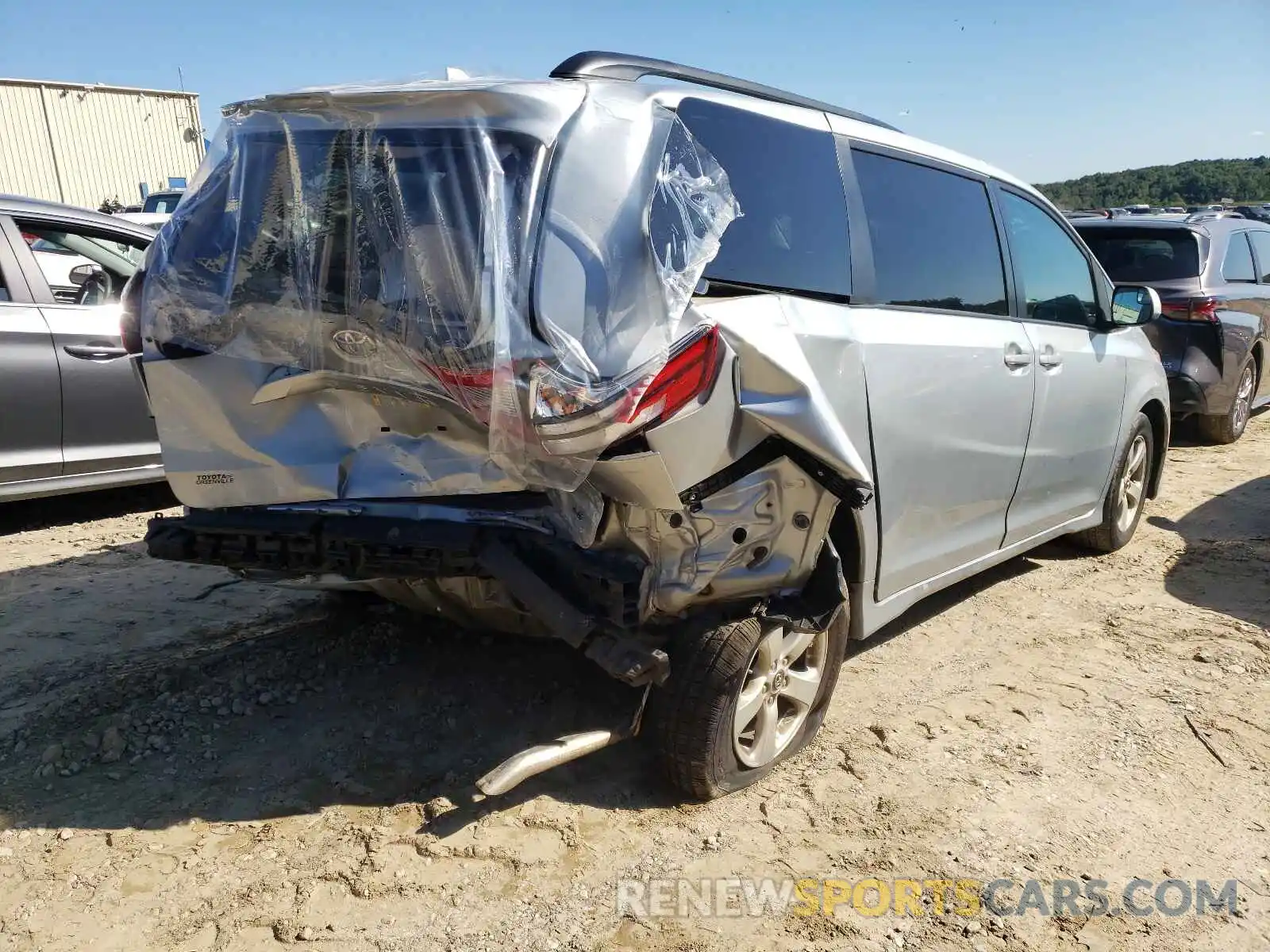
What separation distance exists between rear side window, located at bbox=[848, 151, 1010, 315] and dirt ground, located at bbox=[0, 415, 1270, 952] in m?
1.44

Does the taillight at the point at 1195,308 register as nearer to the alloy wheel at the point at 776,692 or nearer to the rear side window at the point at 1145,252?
the rear side window at the point at 1145,252

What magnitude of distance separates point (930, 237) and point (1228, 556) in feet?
9.90

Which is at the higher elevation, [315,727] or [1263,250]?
[1263,250]

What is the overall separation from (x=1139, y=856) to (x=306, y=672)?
2692mm

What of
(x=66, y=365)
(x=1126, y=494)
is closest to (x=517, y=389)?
(x=66, y=365)

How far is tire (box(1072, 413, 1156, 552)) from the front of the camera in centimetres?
534

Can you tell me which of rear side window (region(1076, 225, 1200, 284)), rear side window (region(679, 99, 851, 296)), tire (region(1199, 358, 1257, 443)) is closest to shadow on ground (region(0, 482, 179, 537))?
rear side window (region(679, 99, 851, 296))

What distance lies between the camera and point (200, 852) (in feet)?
8.95

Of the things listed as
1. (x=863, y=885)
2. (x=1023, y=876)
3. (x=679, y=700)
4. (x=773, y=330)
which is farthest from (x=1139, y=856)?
(x=773, y=330)

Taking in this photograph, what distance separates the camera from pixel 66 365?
530 cm

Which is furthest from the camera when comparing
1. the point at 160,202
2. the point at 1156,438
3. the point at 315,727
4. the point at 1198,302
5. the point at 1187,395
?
the point at 160,202

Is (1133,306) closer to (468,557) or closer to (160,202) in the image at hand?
(468,557)

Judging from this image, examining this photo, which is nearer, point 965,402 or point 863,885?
point 863,885

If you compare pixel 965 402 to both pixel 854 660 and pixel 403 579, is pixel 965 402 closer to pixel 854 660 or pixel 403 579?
pixel 854 660
